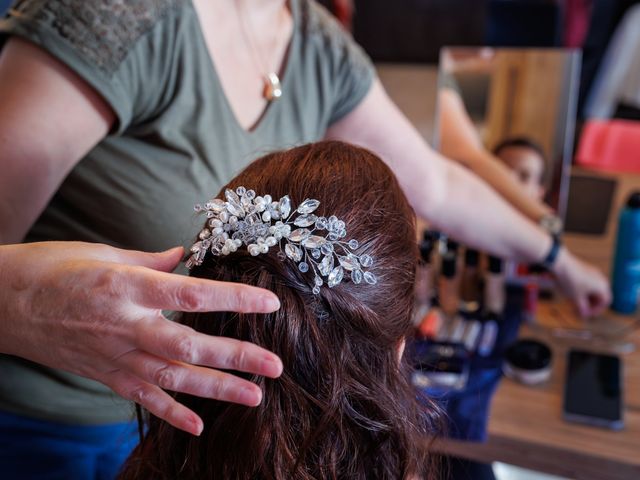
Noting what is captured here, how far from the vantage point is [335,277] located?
0.50 m

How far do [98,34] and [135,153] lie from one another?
0.14m

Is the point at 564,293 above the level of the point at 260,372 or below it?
below

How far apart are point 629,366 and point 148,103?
2.94 feet

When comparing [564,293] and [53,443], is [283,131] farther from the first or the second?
[564,293]

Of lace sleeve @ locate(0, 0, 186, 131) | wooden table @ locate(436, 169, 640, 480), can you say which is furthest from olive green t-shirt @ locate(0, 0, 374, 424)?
wooden table @ locate(436, 169, 640, 480)

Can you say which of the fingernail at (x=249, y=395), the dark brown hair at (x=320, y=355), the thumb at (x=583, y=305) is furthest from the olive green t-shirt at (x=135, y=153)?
the thumb at (x=583, y=305)

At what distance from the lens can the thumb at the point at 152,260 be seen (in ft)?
1.53

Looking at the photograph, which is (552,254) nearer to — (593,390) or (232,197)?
(593,390)

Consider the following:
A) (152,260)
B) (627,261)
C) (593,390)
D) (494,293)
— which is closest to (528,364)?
(593,390)

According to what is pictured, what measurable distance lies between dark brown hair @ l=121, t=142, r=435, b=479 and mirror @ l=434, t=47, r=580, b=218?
0.74 metres

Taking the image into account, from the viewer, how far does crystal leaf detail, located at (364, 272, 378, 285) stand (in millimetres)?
527

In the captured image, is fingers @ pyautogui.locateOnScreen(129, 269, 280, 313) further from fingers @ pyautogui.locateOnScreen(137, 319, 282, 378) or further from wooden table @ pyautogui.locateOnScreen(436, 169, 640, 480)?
wooden table @ pyautogui.locateOnScreen(436, 169, 640, 480)

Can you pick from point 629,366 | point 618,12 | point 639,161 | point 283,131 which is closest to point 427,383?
point 629,366

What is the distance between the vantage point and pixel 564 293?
1.20m
